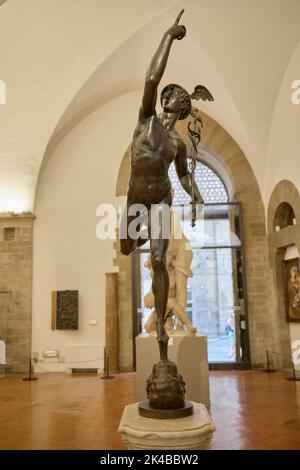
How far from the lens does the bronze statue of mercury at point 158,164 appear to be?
7.18 feet

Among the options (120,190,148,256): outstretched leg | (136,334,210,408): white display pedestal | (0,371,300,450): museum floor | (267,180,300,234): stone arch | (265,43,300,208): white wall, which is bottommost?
(0,371,300,450): museum floor

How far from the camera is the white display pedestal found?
5.02 meters

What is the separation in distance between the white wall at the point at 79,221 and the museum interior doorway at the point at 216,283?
0.88 meters

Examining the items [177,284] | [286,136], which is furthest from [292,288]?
[177,284]

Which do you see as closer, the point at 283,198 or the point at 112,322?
the point at 283,198

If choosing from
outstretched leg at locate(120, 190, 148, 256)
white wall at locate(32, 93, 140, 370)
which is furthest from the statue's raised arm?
white wall at locate(32, 93, 140, 370)

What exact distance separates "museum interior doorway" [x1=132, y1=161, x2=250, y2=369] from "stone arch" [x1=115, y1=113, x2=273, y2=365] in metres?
0.16

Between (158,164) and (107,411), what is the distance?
402cm

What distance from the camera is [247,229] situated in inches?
381

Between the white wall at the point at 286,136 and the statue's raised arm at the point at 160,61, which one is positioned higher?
the white wall at the point at 286,136

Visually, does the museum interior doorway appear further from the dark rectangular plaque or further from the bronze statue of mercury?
the bronze statue of mercury

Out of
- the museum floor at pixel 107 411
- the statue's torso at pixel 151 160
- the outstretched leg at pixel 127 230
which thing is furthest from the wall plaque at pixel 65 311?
the statue's torso at pixel 151 160

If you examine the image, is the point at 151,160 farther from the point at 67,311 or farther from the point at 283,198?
the point at 67,311

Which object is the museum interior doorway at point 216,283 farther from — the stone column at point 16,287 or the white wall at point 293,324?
the stone column at point 16,287
